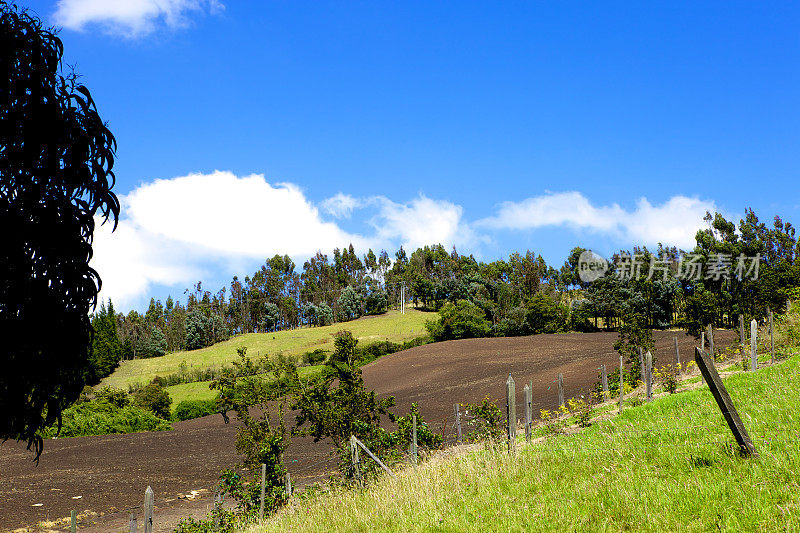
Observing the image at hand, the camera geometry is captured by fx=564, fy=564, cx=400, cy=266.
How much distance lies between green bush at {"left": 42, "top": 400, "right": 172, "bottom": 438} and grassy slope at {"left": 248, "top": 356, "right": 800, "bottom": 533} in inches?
1390

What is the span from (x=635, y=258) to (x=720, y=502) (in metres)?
89.3

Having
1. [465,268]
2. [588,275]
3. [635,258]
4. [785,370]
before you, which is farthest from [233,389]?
[465,268]

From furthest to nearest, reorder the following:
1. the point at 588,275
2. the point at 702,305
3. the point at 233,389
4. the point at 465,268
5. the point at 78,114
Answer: the point at 465,268 < the point at 588,275 < the point at 702,305 < the point at 233,389 < the point at 78,114

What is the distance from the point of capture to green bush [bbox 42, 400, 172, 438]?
3844 cm

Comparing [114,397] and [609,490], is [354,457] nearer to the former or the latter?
[609,490]

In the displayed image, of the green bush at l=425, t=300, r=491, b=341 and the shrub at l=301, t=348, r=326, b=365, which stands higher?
the green bush at l=425, t=300, r=491, b=341

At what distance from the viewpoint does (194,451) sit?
30406mm

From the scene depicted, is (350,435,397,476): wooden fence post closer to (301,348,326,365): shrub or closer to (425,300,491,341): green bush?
(301,348,326,365): shrub

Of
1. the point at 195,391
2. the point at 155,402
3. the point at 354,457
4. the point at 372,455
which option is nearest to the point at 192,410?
the point at 155,402

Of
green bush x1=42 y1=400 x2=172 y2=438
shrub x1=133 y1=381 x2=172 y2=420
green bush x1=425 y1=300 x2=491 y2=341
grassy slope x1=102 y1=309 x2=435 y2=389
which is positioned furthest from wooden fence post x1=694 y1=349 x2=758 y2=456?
grassy slope x1=102 y1=309 x2=435 y2=389

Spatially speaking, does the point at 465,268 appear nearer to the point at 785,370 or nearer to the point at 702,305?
the point at 702,305

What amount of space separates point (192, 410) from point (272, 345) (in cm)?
4667

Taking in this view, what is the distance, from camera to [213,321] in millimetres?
117562

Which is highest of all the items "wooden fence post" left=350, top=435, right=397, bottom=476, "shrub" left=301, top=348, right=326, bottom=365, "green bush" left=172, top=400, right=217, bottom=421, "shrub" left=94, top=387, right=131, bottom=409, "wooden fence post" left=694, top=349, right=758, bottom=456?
"wooden fence post" left=694, top=349, right=758, bottom=456
